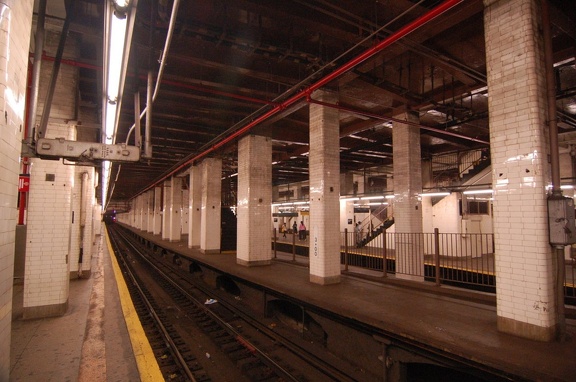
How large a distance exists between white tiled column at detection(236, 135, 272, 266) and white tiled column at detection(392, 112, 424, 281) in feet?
14.2

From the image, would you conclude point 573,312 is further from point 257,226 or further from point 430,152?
point 430,152

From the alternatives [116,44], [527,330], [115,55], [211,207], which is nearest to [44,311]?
[115,55]

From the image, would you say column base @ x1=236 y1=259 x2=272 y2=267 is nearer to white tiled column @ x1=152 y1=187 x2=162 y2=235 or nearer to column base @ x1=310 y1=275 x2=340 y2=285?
column base @ x1=310 y1=275 x2=340 y2=285

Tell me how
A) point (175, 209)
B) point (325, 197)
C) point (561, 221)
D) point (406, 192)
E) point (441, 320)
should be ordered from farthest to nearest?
point (175, 209)
point (406, 192)
point (325, 197)
point (441, 320)
point (561, 221)

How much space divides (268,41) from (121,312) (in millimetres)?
6243

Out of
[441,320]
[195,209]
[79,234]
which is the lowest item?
[441,320]

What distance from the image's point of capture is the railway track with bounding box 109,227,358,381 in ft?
15.2

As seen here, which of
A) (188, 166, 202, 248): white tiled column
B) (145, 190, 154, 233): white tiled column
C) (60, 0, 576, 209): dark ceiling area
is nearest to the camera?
(60, 0, 576, 209): dark ceiling area

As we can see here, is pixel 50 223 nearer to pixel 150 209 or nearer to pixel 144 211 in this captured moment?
pixel 150 209

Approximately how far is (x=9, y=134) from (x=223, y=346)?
179 inches

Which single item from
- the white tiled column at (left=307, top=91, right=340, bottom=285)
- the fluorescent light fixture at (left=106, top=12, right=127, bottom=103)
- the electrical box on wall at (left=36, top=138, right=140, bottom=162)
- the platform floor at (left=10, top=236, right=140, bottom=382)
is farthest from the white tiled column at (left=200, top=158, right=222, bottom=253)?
the fluorescent light fixture at (left=106, top=12, right=127, bottom=103)

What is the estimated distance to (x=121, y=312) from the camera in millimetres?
6262

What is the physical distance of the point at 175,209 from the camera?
20656mm

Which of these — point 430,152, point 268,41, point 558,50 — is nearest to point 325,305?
point 268,41
